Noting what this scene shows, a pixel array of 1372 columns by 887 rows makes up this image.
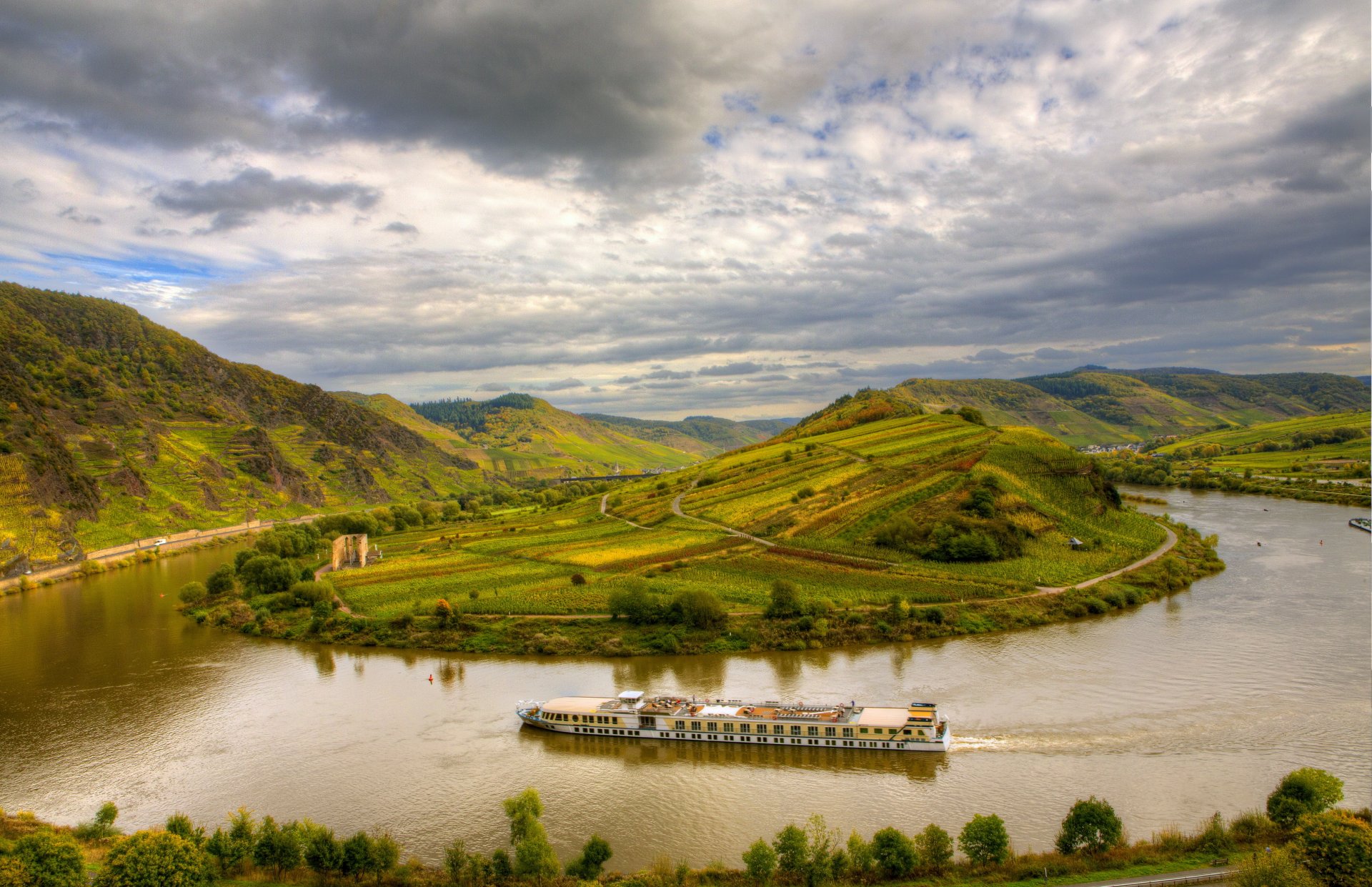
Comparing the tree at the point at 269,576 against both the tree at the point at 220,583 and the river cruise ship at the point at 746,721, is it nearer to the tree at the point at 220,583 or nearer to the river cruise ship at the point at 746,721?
the tree at the point at 220,583

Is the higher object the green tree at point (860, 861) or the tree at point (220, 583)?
the tree at point (220, 583)

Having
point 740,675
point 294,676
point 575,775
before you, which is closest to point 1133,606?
point 740,675

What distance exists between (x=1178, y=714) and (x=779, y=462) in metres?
85.4

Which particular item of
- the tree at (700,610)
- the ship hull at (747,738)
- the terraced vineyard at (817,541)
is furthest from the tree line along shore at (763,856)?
the terraced vineyard at (817,541)

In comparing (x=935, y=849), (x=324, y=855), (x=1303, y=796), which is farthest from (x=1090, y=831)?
(x=324, y=855)

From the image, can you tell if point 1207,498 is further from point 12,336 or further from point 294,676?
point 12,336

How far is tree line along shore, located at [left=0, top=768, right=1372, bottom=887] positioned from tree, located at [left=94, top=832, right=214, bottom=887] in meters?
0.05

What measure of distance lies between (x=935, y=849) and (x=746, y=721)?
53.4 feet

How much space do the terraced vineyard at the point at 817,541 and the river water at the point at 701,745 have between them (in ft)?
35.2

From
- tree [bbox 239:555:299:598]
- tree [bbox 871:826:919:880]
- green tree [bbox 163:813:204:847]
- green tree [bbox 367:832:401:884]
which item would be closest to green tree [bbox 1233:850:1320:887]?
tree [bbox 871:826:919:880]

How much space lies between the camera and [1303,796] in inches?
1261

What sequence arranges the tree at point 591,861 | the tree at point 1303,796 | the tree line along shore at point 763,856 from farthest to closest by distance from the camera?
the tree at point 1303,796 → the tree at point 591,861 → the tree line along shore at point 763,856

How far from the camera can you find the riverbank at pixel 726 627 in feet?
211

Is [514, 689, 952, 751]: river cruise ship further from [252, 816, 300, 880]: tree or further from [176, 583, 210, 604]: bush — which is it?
[176, 583, 210, 604]: bush
